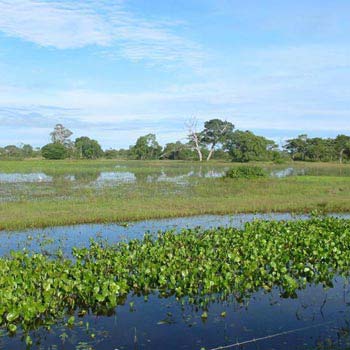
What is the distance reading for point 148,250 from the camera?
10141mm

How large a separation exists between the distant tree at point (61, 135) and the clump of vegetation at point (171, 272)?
89757mm

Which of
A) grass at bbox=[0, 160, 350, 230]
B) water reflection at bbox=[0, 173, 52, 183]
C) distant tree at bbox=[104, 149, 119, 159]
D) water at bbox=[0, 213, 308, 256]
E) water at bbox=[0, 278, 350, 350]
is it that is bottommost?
water at bbox=[0, 278, 350, 350]

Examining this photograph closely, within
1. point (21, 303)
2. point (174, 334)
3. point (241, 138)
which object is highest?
point (241, 138)

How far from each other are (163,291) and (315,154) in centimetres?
6557

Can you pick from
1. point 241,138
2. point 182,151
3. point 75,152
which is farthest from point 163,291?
point 75,152

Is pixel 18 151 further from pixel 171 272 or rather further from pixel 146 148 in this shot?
pixel 171 272

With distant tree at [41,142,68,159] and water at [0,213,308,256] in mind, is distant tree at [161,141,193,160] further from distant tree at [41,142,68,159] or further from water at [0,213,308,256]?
water at [0,213,308,256]

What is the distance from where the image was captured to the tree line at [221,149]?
223 feet

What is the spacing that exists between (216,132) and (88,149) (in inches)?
947

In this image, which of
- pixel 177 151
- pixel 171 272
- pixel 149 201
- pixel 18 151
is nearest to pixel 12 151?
pixel 18 151

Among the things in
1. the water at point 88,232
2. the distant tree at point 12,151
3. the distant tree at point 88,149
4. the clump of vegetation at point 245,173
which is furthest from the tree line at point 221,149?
the water at point 88,232

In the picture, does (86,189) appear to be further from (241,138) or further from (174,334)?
(241,138)

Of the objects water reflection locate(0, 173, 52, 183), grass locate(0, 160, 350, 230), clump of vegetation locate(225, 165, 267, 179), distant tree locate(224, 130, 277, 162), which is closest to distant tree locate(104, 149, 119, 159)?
distant tree locate(224, 130, 277, 162)

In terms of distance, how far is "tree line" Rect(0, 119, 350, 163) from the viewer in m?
67.9
